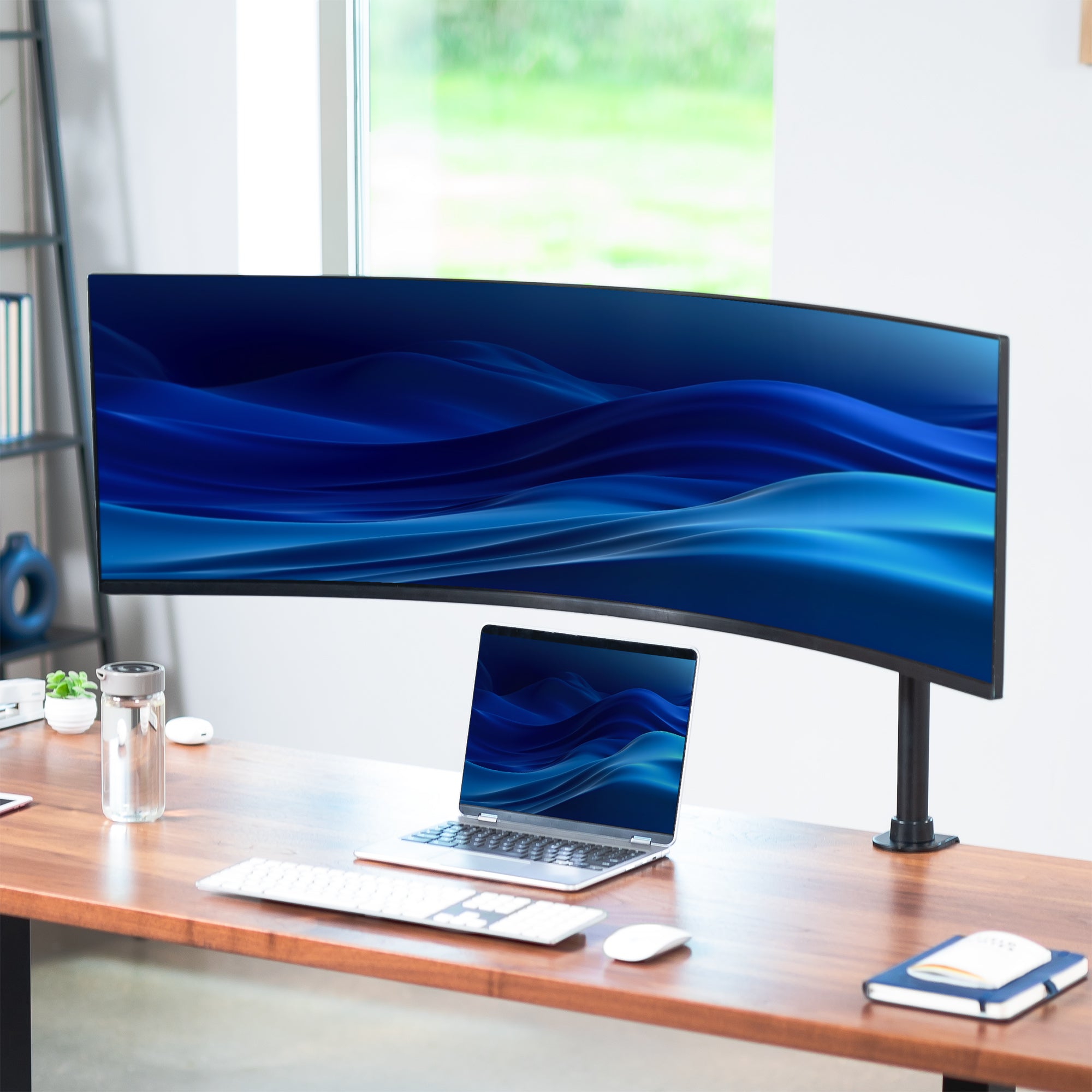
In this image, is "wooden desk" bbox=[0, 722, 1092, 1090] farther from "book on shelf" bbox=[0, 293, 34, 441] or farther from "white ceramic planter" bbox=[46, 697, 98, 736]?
"book on shelf" bbox=[0, 293, 34, 441]

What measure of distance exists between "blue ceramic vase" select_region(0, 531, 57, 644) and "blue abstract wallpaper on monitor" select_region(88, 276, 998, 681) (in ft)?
4.72

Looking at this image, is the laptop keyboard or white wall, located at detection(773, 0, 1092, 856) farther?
white wall, located at detection(773, 0, 1092, 856)

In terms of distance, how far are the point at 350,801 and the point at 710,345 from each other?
0.68 meters

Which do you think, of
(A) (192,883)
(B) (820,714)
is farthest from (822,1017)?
(B) (820,714)

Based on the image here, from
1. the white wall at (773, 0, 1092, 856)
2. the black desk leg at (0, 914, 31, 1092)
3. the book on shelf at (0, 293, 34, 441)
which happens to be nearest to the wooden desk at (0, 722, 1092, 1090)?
the black desk leg at (0, 914, 31, 1092)

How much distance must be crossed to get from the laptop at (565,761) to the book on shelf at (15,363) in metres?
1.82

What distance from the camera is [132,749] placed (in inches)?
75.7

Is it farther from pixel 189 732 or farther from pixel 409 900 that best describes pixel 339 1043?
pixel 409 900

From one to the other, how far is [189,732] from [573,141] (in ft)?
5.10

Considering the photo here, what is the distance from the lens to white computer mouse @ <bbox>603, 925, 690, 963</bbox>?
152 cm

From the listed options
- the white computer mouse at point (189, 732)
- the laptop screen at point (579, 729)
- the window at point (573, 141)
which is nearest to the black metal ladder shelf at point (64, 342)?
the window at point (573, 141)

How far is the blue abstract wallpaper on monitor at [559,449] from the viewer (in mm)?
1683

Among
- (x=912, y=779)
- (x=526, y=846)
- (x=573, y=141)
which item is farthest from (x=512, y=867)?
(x=573, y=141)

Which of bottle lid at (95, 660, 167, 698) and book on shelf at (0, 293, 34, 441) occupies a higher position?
book on shelf at (0, 293, 34, 441)
